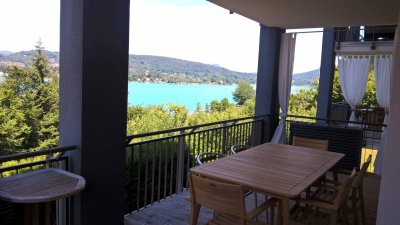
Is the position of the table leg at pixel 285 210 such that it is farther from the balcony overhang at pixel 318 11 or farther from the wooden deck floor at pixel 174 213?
the balcony overhang at pixel 318 11

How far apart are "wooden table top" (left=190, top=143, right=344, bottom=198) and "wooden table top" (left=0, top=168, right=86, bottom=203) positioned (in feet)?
3.07

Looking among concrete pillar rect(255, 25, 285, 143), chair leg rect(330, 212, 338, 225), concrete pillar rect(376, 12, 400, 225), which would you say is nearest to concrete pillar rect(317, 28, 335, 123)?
concrete pillar rect(255, 25, 285, 143)

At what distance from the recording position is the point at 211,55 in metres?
31.0

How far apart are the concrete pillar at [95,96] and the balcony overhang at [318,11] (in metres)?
1.95

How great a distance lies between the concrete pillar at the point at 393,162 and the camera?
1.22m

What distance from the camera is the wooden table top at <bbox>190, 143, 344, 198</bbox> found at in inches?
90.7

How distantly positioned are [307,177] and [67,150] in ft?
6.16

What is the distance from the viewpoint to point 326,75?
8266mm

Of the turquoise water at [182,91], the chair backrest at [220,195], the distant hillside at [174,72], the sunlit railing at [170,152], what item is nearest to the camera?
the chair backrest at [220,195]

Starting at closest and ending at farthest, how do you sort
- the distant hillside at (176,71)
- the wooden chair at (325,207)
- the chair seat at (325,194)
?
the wooden chair at (325,207) < the chair seat at (325,194) < the distant hillside at (176,71)

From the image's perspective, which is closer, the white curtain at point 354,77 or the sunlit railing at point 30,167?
the sunlit railing at point 30,167

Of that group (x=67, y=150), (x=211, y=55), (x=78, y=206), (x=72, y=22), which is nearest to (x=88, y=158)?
(x=67, y=150)

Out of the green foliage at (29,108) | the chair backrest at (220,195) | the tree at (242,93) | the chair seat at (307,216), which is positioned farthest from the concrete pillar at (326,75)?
the tree at (242,93)

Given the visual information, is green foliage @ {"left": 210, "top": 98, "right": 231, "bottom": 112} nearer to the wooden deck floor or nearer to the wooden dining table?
the wooden deck floor
